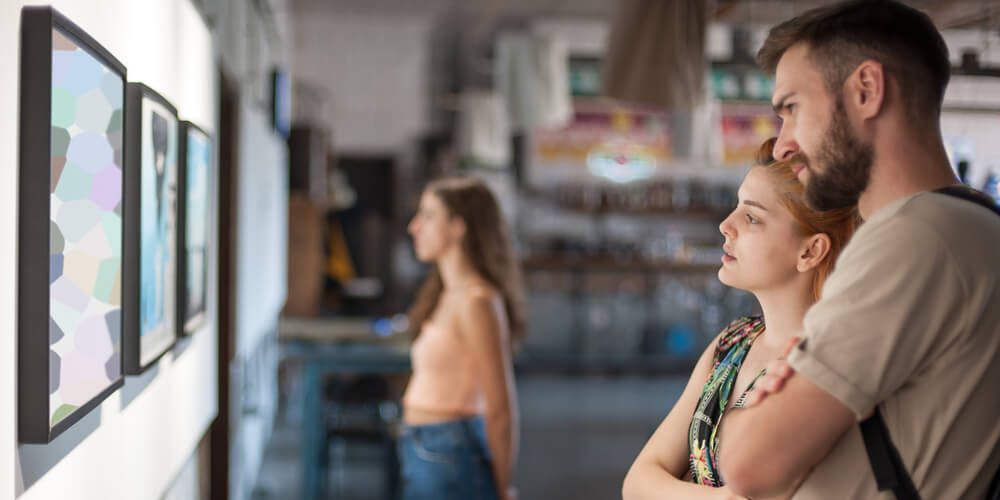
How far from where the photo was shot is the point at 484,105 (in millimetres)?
11375

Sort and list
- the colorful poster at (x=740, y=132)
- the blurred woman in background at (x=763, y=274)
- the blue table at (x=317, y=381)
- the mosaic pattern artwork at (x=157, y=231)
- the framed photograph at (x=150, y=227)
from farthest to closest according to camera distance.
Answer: the colorful poster at (x=740, y=132) < the blue table at (x=317, y=381) < the mosaic pattern artwork at (x=157, y=231) < the framed photograph at (x=150, y=227) < the blurred woman in background at (x=763, y=274)

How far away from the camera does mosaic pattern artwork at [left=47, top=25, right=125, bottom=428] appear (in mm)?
1347

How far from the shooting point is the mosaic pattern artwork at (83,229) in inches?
53.0

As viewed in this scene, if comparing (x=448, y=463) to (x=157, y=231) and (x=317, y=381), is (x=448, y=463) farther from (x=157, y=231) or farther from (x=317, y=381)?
(x=317, y=381)

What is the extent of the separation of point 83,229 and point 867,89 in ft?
3.54

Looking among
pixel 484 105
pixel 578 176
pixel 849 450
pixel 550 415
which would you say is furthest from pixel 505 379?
pixel 578 176

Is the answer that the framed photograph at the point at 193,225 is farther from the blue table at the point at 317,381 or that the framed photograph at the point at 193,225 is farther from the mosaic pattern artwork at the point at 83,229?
the blue table at the point at 317,381

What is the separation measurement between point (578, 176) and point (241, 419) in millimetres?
8247

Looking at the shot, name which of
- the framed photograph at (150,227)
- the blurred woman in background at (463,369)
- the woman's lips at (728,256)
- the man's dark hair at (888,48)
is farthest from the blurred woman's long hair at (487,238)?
the man's dark hair at (888,48)

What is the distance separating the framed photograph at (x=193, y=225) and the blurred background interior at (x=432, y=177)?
130 mm

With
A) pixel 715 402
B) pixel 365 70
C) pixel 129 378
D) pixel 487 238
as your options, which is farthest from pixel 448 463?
pixel 365 70

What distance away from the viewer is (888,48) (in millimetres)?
1286

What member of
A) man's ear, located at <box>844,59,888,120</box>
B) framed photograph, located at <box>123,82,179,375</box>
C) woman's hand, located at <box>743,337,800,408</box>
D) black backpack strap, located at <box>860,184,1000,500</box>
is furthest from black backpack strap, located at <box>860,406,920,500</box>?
framed photograph, located at <box>123,82,179,375</box>

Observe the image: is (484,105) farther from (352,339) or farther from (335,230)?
(352,339)
